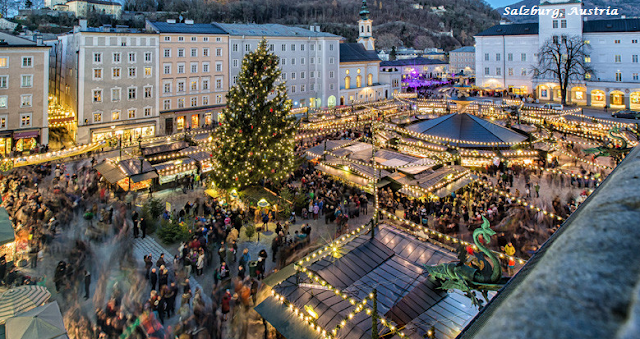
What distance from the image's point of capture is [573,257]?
99cm

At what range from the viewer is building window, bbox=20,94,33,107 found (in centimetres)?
3108

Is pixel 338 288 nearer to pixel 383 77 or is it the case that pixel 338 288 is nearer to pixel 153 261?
pixel 153 261

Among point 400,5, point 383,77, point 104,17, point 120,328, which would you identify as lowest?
point 120,328

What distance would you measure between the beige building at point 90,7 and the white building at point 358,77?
67.3 meters

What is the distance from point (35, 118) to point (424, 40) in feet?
425

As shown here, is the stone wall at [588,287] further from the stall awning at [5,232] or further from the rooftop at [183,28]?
the rooftop at [183,28]

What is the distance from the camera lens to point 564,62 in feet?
182

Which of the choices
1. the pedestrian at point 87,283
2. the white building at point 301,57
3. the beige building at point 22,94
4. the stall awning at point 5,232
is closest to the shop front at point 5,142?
the beige building at point 22,94

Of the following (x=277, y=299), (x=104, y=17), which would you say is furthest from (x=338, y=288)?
(x=104, y=17)

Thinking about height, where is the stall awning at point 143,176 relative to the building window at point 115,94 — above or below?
below

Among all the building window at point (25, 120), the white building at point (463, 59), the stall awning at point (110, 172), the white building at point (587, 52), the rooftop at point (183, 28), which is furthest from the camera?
the white building at point (463, 59)

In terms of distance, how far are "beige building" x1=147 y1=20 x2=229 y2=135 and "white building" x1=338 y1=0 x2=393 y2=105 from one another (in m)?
19.0

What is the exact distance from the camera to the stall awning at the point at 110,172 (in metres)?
22.3

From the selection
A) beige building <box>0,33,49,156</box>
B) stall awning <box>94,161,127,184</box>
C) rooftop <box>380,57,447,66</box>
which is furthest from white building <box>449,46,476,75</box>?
stall awning <box>94,161,127,184</box>
